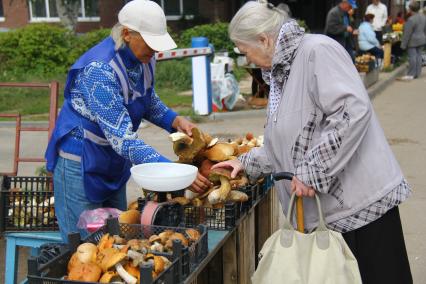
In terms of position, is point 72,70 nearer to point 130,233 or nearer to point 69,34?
point 130,233

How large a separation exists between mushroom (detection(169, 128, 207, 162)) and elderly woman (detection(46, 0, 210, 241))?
122 mm

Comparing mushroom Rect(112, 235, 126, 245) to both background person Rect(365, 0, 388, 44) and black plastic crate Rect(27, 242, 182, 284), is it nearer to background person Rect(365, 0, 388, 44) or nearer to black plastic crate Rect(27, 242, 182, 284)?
black plastic crate Rect(27, 242, 182, 284)

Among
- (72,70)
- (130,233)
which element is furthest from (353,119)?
(72,70)

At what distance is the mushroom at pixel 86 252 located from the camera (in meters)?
2.42

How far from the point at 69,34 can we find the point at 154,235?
49.6 ft

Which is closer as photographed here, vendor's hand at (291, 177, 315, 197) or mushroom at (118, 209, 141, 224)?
vendor's hand at (291, 177, 315, 197)

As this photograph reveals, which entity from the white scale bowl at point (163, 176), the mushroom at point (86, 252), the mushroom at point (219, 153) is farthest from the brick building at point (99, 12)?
the mushroom at point (86, 252)

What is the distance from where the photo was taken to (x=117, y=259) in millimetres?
2383

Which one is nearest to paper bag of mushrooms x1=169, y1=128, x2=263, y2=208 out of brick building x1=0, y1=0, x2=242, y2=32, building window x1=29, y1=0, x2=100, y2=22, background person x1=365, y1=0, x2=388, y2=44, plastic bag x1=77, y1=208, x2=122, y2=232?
plastic bag x1=77, y1=208, x2=122, y2=232

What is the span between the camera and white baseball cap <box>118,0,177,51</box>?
303cm

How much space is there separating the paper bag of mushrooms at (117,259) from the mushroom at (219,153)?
2.84 ft

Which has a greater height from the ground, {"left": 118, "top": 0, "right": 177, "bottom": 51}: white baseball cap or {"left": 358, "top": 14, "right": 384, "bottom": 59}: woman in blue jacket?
{"left": 118, "top": 0, "right": 177, "bottom": 51}: white baseball cap

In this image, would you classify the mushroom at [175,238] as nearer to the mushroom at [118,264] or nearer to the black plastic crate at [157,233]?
the black plastic crate at [157,233]

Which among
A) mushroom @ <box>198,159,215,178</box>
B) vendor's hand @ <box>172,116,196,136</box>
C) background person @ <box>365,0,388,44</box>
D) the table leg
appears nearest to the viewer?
mushroom @ <box>198,159,215,178</box>
